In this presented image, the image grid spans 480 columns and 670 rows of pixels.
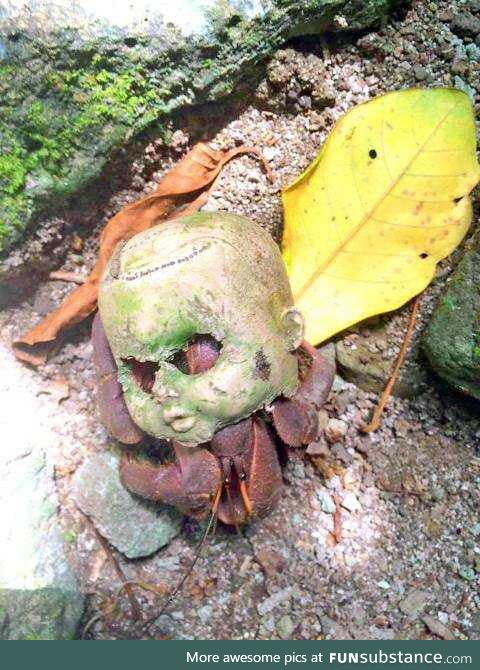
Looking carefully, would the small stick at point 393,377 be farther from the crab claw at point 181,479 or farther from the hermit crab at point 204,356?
the crab claw at point 181,479

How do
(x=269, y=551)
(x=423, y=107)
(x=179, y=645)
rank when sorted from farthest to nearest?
(x=269, y=551), (x=179, y=645), (x=423, y=107)

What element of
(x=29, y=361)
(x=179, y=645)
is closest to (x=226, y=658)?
(x=179, y=645)

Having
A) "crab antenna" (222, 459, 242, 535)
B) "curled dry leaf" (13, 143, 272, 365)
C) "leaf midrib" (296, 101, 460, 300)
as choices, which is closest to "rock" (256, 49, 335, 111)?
"curled dry leaf" (13, 143, 272, 365)

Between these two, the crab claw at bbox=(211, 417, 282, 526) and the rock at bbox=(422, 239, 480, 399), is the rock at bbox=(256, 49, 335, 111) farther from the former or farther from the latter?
the crab claw at bbox=(211, 417, 282, 526)

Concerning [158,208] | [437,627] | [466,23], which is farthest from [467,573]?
[466,23]

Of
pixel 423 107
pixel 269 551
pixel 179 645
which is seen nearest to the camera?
pixel 423 107

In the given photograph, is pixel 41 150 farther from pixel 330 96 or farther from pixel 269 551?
pixel 269 551
